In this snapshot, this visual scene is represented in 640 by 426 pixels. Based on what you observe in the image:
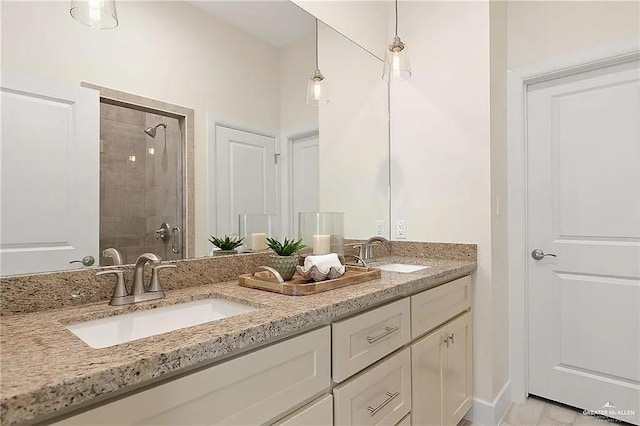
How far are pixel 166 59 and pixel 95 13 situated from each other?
26 cm

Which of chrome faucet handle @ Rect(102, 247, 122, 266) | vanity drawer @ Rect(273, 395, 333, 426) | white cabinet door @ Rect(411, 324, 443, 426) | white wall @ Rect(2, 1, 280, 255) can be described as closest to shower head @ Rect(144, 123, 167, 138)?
white wall @ Rect(2, 1, 280, 255)

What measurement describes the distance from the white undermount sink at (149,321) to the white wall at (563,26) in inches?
87.4

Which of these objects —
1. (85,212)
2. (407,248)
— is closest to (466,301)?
(407,248)

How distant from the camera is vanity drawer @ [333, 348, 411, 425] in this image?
3.66 ft

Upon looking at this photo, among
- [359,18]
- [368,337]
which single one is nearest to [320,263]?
[368,337]

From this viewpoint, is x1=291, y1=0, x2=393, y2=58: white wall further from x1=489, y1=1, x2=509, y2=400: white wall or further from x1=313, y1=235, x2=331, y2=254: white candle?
x1=313, y1=235, x2=331, y2=254: white candle

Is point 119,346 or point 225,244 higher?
point 225,244

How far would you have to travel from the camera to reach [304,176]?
6.39 ft

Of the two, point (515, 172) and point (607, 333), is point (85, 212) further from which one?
point (607, 333)

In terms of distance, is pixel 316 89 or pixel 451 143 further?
pixel 451 143

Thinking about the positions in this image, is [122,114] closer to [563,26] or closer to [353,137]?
[353,137]

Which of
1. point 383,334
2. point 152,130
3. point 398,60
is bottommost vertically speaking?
point 383,334

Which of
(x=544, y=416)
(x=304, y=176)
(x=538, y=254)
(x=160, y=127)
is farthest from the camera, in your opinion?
(x=538, y=254)

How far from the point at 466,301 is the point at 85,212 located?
1.79m
